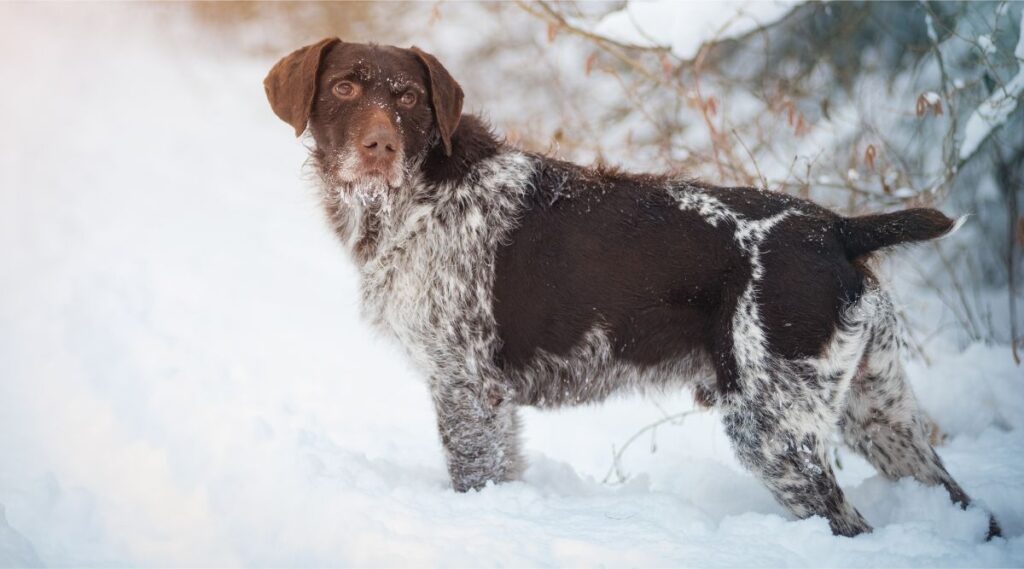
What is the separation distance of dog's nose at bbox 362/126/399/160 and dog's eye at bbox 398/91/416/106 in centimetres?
20

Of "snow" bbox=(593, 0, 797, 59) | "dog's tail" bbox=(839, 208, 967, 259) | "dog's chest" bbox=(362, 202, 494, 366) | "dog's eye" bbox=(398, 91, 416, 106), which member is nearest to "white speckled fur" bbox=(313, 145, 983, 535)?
"dog's chest" bbox=(362, 202, 494, 366)

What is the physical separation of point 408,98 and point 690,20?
246 cm

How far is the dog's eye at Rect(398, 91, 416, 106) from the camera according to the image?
310cm

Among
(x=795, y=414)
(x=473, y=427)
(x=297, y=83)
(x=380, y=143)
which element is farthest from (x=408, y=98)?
(x=795, y=414)

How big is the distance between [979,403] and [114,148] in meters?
6.81

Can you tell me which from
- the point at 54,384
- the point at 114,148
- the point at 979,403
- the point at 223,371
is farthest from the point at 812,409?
the point at 114,148

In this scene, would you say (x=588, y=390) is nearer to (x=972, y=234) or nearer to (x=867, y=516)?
(x=867, y=516)

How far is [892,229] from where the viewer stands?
2820 mm

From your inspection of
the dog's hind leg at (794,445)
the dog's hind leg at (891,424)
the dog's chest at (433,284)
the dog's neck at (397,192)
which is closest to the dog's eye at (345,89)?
the dog's neck at (397,192)

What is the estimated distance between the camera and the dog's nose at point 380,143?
2.91 m

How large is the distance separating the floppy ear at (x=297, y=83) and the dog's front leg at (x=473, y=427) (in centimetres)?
118

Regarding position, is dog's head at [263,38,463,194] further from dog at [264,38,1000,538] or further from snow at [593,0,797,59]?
snow at [593,0,797,59]

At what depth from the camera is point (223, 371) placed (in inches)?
172

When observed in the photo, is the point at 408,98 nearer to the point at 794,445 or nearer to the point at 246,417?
the point at 246,417
